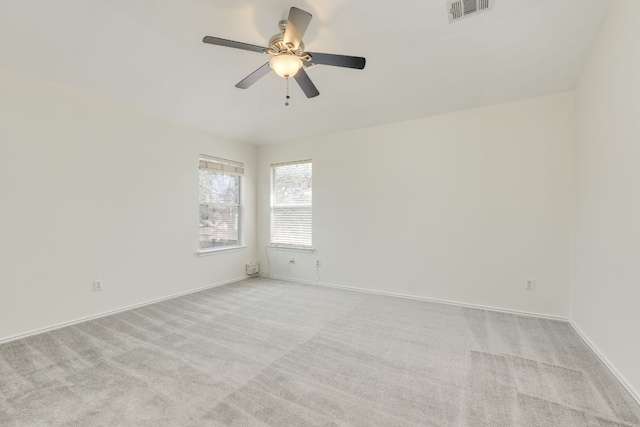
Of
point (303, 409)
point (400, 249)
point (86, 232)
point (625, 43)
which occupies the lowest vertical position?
point (303, 409)

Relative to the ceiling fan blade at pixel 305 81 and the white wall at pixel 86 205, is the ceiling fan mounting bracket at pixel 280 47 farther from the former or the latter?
the white wall at pixel 86 205

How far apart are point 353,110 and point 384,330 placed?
2.80m

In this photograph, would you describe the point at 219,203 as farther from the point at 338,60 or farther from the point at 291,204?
the point at 338,60

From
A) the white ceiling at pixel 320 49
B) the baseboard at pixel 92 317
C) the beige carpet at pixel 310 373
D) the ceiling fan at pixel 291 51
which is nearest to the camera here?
the beige carpet at pixel 310 373

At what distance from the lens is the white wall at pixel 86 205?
8.57 ft

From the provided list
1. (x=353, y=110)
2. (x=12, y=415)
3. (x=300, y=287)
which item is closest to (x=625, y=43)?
(x=353, y=110)

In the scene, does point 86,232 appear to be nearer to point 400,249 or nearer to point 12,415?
point 12,415

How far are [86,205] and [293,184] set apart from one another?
2.93 m

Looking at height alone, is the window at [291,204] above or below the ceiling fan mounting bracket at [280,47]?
below

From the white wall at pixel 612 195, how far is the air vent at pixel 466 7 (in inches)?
34.9

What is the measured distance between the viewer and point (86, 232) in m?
3.08

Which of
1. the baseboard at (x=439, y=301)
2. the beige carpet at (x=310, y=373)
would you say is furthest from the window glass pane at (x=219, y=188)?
the beige carpet at (x=310, y=373)

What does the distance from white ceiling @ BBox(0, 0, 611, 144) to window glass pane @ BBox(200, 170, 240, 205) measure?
1.18 m

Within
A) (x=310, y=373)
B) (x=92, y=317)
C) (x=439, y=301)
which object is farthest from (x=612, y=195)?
(x=92, y=317)
